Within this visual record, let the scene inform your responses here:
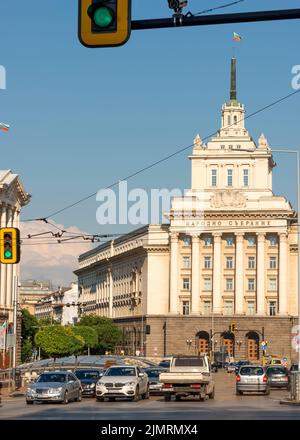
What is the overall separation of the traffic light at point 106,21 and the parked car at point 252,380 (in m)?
42.1

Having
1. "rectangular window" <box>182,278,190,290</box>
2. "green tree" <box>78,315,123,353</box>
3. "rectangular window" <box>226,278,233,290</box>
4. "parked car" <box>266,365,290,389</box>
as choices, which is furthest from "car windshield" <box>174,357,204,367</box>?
"green tree" <box>78,315,123,353</box>

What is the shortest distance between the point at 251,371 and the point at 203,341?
9214cm

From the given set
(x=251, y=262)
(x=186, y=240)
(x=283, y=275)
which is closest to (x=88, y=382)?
(x=283, y=275)

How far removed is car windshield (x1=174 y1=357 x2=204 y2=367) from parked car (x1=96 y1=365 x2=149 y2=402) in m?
2.60

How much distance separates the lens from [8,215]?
122 meters

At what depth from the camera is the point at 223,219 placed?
150625mm

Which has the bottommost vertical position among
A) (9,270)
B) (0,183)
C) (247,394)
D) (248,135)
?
(247,394)

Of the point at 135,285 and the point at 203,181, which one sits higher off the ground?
the point at 203,181

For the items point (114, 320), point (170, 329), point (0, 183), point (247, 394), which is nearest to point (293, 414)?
point (247, 394)

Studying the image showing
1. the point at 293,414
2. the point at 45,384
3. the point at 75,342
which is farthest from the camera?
the point at 75,342

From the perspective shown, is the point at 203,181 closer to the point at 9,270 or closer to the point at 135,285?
the point at 135,285

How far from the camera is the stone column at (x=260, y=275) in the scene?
147 meters

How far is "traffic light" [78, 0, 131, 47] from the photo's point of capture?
52.5ft

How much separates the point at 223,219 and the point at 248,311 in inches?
510
